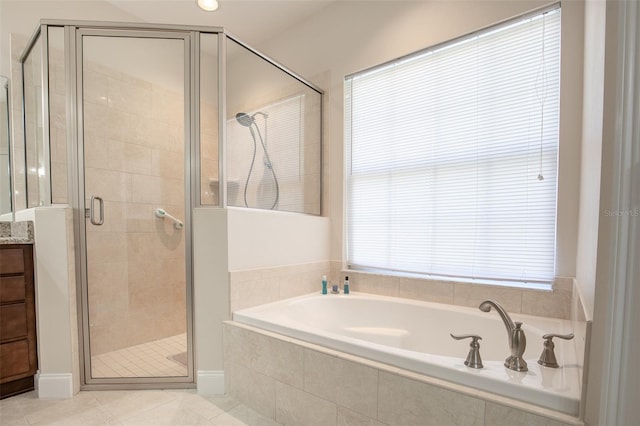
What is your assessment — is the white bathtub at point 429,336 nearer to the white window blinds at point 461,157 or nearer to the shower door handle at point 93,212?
the white window blinds at point 461,157

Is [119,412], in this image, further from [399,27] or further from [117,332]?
[399,27]

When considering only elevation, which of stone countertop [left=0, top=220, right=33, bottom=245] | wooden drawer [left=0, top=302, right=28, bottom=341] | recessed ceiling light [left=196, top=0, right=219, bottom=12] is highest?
recessed ceiling light [left=196, top=0, right=219, bottom=12]

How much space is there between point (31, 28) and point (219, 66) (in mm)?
1503

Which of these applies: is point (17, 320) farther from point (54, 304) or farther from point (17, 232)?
point (17, 232)

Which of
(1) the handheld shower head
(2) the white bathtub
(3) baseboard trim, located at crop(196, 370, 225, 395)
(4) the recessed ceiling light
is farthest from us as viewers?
(4) the recessed ceiling light

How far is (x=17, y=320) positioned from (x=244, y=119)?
179cm

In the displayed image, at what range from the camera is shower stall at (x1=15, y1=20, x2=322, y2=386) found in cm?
185

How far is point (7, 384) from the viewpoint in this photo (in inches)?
69.3

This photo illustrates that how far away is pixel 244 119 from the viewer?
2.08m

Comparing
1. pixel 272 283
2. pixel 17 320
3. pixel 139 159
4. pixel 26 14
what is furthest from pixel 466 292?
pixel 26 14

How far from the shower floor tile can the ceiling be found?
7.99 feet

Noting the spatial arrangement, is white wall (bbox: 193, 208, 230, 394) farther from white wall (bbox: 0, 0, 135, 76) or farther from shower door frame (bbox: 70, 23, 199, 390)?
white wall (bbox: 0, 0, 135, 76)

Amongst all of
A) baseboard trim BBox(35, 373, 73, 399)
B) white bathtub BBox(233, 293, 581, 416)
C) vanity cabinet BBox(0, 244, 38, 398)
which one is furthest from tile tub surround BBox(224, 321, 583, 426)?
vanity cabinet BBox(0, 244, 38, 398)

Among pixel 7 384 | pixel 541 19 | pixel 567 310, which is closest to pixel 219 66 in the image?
pixel 541 19
